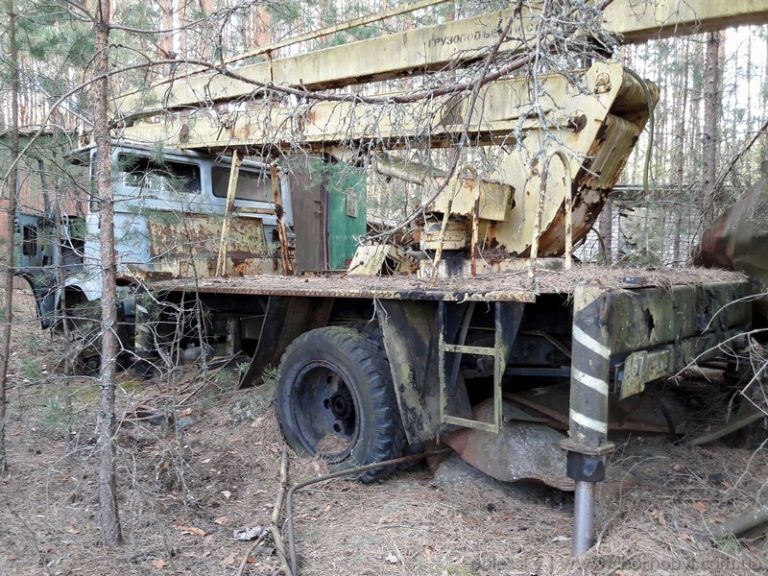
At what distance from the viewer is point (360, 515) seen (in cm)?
391

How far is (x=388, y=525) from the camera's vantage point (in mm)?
3699

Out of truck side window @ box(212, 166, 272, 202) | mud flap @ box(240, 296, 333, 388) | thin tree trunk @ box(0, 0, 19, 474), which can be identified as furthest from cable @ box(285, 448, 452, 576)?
truck side window @ box(212, 166, 272, 202)

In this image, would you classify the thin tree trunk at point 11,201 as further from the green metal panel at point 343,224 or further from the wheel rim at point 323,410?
the green metal panel at point 343,224

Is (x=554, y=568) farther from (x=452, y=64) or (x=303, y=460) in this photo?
(x=452, y=64)

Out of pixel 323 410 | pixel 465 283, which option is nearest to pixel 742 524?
pixel 465 283

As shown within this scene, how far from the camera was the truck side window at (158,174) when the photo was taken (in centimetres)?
614

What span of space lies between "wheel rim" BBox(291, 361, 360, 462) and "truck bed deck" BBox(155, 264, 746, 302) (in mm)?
625

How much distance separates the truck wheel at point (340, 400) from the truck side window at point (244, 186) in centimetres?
308

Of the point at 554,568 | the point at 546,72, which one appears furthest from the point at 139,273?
the point at 554,568

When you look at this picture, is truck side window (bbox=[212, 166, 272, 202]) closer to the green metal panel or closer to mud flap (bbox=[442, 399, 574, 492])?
the green metal panel

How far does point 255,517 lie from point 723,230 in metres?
4.13

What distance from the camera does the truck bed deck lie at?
3.47 meters

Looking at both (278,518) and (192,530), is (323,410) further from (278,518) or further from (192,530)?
(192,530)

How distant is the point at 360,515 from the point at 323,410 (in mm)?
1219
